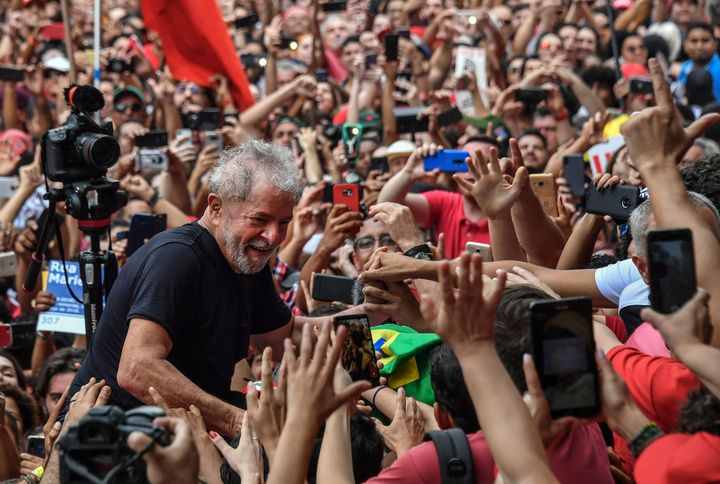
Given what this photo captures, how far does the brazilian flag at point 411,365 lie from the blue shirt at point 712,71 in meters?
6.29

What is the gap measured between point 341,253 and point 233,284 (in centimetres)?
226

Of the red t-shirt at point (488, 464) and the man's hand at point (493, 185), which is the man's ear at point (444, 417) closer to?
the red t-shirt at point (488, 464)

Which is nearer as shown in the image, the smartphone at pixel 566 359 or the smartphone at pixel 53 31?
the smartphone at pixel 566 359

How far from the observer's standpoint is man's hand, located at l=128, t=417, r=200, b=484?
2.13 metres

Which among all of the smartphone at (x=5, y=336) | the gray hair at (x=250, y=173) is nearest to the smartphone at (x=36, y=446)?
the gray hair at (x=250, y=173)

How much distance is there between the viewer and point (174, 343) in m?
3.89

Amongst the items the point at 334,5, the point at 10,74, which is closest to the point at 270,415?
the point at 10,74

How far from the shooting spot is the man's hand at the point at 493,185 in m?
4.00

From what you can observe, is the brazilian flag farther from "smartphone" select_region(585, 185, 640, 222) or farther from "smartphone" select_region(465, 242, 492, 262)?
"smartphone" select_region(585, 185, 640, 222)

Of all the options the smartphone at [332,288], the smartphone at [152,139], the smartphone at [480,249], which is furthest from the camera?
the smartphone at [152,139]

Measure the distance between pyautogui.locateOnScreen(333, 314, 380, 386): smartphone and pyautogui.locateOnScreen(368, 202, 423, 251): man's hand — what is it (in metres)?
0.88

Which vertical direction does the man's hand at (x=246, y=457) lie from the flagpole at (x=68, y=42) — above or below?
below

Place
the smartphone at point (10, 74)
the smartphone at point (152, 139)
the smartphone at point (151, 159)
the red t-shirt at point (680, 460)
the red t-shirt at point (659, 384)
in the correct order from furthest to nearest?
the smartphone at point (10, 74) < the smartphone at point (152, 139) < the smartphone at point (151, 159) < the red t-shirt at point (659, 384) < the red t-shirt at point (680, 460)

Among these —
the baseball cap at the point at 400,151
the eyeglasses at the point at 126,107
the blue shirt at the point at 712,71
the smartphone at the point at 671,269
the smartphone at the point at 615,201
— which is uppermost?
the blue shirt at the point at 712,71
